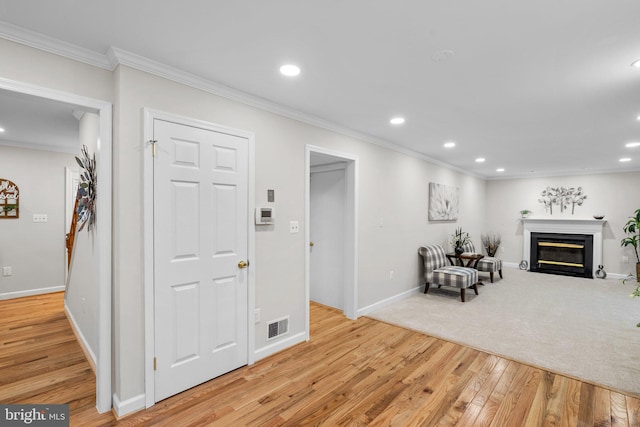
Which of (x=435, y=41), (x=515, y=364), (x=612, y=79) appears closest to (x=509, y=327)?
(x=515, y=364)

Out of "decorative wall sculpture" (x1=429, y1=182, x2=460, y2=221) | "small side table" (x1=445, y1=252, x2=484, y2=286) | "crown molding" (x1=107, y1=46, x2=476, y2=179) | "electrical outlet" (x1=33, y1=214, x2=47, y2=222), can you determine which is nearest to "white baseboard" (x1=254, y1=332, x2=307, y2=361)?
"crown molding" (x1=107, y1=46, x2=476, y2=179)

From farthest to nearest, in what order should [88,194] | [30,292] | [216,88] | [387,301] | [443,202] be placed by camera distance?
1. [443,202]
2. [30,292]
3. [387,301]
4. [88,194]
5. [216,88]

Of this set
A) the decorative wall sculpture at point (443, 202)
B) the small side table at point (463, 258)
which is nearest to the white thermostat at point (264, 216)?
the decorative wall sculpture at point (443, 202)

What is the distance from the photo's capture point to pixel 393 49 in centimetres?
188

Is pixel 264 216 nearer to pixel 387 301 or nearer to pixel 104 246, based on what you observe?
pixel 104 246

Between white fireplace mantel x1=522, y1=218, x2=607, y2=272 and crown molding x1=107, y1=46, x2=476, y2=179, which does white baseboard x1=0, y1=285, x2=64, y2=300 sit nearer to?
crown molding x1=107, y1=46, x2=476, y2=179

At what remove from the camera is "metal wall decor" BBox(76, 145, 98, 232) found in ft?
8.12

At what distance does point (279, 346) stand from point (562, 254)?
23.8 ft

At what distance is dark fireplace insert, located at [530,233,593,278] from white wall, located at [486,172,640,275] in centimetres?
31

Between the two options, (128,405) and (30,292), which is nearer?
(128,405)

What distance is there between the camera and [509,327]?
3.57m

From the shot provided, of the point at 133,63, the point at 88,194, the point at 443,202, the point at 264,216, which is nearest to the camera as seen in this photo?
the point at 133,63

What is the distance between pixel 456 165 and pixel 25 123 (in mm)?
6763

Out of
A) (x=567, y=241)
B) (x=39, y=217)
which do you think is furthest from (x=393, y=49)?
(x=567, y=241)
